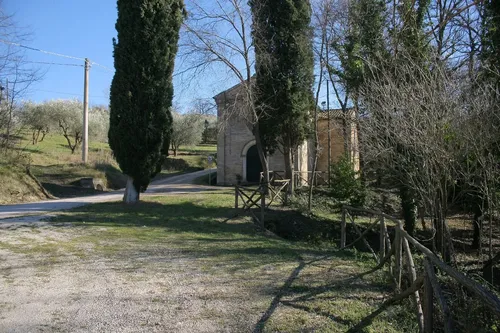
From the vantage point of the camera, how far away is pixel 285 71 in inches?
840

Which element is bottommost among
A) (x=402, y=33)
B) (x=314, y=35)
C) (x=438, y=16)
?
(x=402, y=33)

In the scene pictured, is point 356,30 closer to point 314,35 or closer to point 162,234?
point 314,35

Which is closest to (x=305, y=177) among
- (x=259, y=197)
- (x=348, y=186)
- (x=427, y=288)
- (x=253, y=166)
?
(x=253, y=166)

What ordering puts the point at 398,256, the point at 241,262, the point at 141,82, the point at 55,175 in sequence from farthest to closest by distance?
the point at 55,175 < the point at 141,82 < the point at 241,262 < the point at 398,256

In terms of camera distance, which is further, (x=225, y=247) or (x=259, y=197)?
(x=259, y=197)

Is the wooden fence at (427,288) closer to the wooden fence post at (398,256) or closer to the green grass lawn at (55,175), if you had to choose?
the wooden fence post at (398,256)

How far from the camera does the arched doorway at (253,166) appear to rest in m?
28.8

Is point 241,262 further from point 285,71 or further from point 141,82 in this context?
point 285,71

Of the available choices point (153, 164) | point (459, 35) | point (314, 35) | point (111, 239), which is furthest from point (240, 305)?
point (314, 35)

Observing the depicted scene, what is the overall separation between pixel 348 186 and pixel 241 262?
1032 centimetres

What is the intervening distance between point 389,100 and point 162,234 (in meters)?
6.29

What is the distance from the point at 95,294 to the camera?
215 inches

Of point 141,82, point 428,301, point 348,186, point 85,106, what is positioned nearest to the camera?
point 428,301

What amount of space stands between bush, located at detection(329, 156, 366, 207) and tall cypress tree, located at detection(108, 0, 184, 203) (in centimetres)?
741
